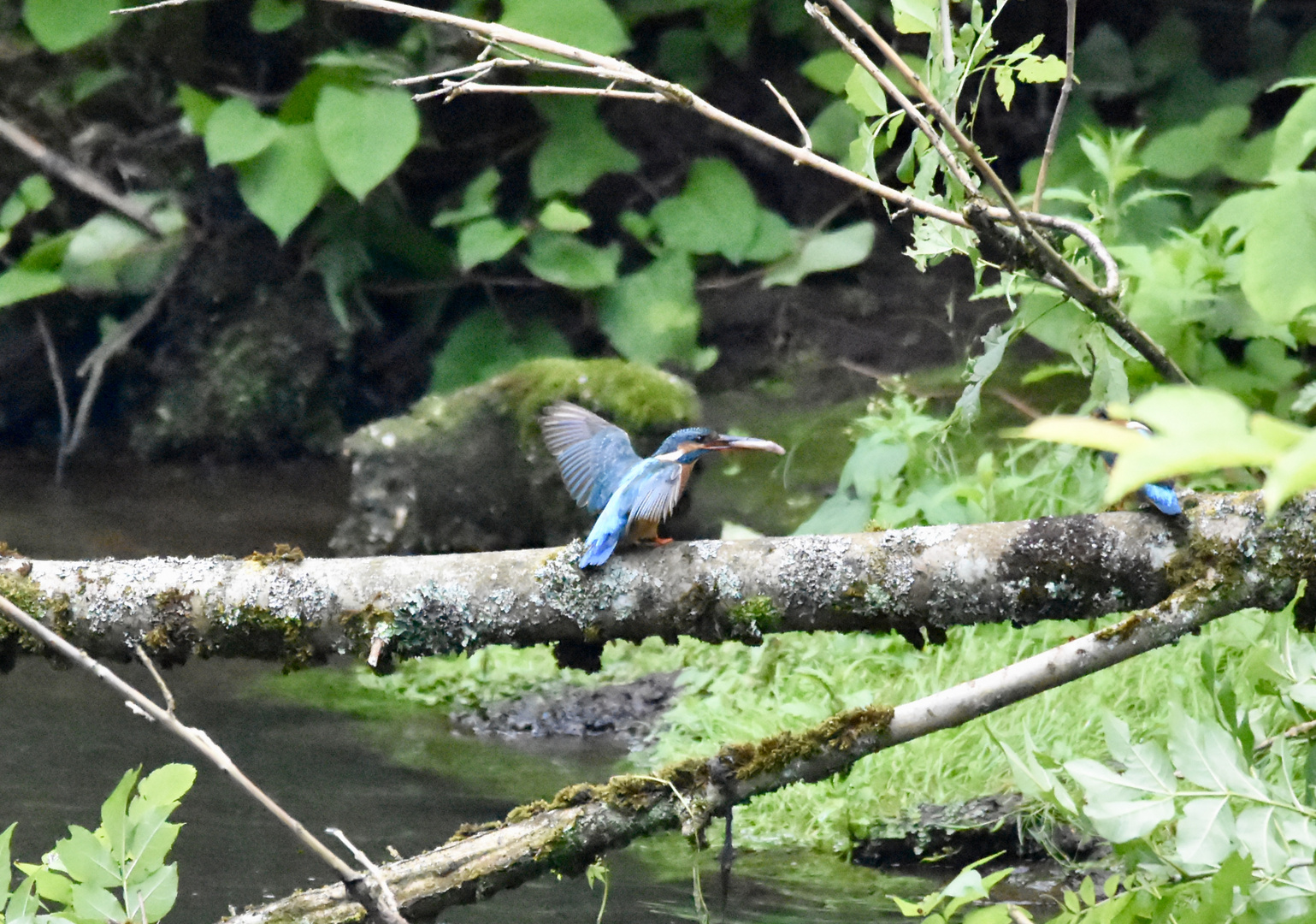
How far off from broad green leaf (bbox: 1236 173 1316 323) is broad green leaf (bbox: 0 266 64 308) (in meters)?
4.76

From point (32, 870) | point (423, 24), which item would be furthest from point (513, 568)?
point (423, 24)

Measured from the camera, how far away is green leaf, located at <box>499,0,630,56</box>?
550 centimetres

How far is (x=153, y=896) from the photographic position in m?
1.61

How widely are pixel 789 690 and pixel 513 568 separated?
6.06 feet

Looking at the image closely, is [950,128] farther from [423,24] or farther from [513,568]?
[423,24]

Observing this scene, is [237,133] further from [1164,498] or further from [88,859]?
[1164,498]

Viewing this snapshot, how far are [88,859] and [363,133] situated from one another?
425cm

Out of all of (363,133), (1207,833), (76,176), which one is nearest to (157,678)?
(1207,833)

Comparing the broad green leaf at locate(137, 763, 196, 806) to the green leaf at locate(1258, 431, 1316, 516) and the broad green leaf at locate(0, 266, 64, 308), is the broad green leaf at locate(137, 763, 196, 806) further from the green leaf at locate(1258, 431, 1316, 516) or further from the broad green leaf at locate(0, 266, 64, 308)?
the broad green leaf at locate(0, 266, 64, 308)

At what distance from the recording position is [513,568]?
6.30 feet

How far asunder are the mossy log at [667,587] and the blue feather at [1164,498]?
0.11 feet

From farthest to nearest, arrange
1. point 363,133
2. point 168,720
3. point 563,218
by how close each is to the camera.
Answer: point 563,218
point 363,133
point 168,720

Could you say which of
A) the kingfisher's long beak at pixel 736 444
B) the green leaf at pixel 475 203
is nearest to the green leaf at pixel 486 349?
the green leaf at pixel 475 203

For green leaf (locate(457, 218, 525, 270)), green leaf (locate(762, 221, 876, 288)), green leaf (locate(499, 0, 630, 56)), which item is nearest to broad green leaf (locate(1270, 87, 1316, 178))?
green leaf (locate(762, 221, 876, 288))
